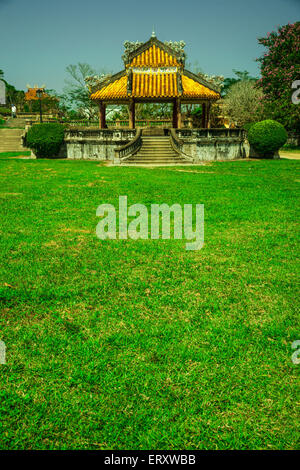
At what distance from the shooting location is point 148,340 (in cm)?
291

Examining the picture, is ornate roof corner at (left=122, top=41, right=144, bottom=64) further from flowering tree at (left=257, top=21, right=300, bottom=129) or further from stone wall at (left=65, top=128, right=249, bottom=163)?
flowering tree at (left=257, top=21, right=300, bottom=129)

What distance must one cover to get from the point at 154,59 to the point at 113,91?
3.89 m

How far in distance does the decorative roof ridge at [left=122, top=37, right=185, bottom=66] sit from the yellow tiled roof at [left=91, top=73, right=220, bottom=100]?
46.5 inches

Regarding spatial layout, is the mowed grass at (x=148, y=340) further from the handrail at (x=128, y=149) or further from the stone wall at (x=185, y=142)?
the stone wall at (x=185, y=142)

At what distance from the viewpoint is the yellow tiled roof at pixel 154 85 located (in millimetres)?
20547

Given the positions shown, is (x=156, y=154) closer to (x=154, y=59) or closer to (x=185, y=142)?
(x=185, y=142)

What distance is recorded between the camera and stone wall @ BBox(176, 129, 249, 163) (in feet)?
64.4

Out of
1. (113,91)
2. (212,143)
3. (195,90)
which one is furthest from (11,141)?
(212,143)

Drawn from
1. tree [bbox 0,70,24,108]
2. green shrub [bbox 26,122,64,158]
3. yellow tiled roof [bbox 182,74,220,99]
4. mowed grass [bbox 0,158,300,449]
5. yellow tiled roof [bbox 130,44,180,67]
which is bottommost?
mowed grass [bbox 0,158,300,449]

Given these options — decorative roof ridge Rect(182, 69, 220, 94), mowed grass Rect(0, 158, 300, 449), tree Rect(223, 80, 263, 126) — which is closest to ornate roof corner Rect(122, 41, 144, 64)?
decorative roof ridge Rect(182, 69, 220, 94)

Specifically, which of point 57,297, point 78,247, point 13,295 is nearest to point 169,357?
point 57,297

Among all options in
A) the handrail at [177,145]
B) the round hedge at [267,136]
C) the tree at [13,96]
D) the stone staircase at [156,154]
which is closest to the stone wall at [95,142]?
the stone staircase at [156,154]
